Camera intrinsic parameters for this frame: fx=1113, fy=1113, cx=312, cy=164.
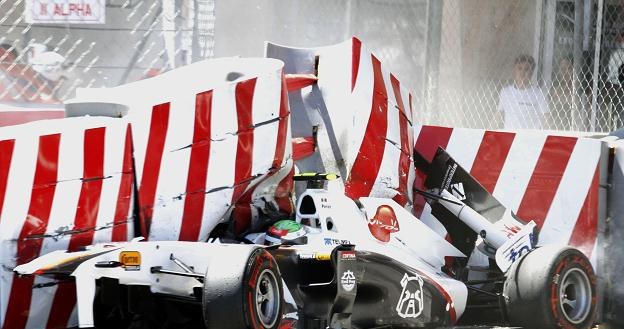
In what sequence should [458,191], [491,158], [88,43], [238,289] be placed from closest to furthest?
[238,289] → [458,191] → [491,158] → [88,43]

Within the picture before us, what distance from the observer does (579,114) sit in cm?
1006

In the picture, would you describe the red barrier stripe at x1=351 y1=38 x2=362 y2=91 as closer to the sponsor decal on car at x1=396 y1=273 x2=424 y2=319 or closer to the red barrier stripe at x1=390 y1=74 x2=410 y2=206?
the red barrier stripe at x1=390 y1=74 x2=410 y2=206

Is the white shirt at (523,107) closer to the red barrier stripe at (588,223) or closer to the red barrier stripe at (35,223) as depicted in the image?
the red barrier stripe at (588,223)

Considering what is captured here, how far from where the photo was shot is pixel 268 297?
4840 mm

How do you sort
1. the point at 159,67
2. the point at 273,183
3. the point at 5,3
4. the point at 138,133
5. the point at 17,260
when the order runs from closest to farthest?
the point at 17,260
the point at 138,133
the point at 273,183
the point at 5,3
the point at 159,67

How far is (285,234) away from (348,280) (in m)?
0.55

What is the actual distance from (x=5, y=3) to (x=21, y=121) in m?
1.26

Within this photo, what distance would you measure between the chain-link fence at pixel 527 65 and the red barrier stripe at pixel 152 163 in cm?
542

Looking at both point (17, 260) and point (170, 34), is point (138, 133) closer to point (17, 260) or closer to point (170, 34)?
point (17, 260)

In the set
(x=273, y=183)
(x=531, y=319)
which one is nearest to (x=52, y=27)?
(x=273, y=183)

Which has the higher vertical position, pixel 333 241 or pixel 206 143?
pixel 206 143

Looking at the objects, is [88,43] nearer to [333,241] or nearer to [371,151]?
[371,151]

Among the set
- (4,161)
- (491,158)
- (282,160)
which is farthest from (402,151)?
(4,161)

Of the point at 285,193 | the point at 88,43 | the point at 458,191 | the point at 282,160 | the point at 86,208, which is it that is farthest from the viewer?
the point at 88,43
